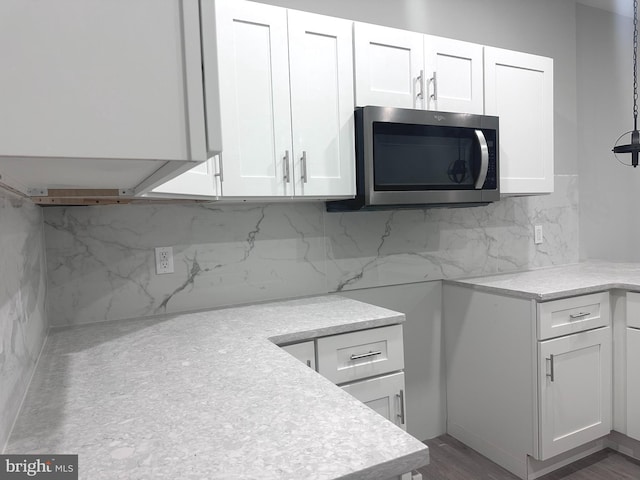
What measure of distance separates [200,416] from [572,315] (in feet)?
6.12

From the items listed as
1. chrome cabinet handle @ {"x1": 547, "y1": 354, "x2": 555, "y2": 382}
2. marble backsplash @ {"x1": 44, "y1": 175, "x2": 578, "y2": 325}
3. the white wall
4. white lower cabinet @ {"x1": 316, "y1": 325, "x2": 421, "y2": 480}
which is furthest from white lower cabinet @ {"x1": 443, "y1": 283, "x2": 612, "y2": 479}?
the white wall

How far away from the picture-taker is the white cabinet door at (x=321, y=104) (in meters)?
1.74

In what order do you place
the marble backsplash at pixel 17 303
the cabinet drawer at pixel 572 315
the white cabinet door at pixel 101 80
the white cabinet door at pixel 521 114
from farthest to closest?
the white cabinet door at pixel 521 114 → the cabinet drawer at pixel 572 315 → the marble backsplash at pixel 17 303 → the white cabinet door at pixel 101 80

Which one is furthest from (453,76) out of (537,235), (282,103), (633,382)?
(633,382)

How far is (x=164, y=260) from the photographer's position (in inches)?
73.1

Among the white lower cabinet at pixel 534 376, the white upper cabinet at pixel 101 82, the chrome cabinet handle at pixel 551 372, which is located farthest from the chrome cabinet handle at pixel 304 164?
the chrome cabinet handle at pixel 551 372

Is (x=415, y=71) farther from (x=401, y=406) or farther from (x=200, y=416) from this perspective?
(x=200, y=416)

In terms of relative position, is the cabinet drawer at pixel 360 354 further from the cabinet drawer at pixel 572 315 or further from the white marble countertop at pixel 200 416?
the cabinet drawer at pixel 572 315

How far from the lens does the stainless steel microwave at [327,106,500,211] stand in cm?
183

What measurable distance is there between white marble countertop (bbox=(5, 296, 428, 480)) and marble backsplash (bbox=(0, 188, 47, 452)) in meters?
0.05

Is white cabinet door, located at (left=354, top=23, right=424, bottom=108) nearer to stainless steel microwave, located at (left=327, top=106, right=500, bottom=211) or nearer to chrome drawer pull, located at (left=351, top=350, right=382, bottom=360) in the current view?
stainless steel microwave, located at (left=327, top=106, right=500, bottom=211)

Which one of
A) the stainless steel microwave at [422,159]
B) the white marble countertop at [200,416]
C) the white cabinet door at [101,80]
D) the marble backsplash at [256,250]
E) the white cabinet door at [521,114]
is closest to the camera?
the white cabinet door at [101,80]

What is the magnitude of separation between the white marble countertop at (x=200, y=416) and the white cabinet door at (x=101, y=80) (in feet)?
1.63

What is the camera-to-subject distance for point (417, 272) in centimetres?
242
